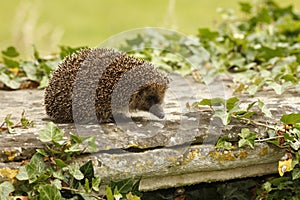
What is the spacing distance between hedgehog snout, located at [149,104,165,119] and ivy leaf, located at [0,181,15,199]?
3.65 feet

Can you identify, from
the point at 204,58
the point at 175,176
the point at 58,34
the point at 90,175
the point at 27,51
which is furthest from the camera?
the point at 58,34

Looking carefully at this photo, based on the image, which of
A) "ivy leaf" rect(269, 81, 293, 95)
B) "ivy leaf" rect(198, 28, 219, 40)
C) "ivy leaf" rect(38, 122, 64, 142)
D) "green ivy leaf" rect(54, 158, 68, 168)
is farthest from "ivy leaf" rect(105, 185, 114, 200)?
"ivy leaf" rect(198, 28, 219, 40)

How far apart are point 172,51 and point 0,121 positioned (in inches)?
105

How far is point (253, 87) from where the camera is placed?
4688 mm

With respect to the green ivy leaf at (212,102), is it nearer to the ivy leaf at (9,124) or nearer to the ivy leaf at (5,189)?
the ivy leaf at (9,124)

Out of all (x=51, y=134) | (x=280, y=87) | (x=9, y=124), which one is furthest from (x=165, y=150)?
(x=280, y=87)

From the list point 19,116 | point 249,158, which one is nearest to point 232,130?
point 249,158

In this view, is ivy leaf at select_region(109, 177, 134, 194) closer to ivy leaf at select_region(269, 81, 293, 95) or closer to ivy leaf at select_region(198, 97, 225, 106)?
ivy leaf at select_region(198, 97, 225, 106)

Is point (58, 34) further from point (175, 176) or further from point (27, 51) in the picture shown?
point (175, 176)

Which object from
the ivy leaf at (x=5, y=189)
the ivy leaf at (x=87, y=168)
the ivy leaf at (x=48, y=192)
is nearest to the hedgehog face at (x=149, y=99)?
the ivy leaf at (x=87, y=168)

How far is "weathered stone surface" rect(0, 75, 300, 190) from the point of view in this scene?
3.53m

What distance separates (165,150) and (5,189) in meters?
0.99

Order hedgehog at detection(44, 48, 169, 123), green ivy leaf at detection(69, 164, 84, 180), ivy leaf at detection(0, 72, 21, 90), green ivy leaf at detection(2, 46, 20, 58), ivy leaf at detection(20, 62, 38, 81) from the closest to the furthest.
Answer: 1. green ivy leaf at detection(69, 164, 84, 180)
2. hedgehog at detection(44, 48, 169, 123)
3. ivy leaf at detection(0, 72, 21, 90)
4. ivy leaf at detection(20, 62, 38, 81)
5. green ivy leaf at detection(2, 46, 20, 58)

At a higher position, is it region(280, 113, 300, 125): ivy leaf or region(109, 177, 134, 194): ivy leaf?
region(280, 113, 300, 125): ivy leaf
